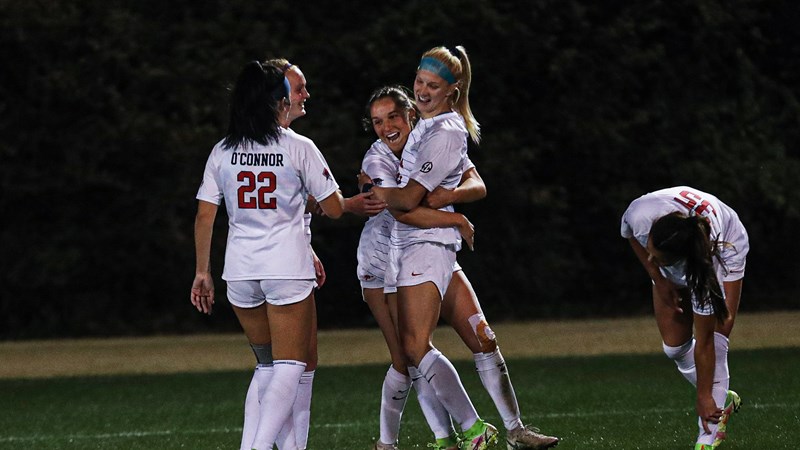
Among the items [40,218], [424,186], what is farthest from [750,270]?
[424,186]

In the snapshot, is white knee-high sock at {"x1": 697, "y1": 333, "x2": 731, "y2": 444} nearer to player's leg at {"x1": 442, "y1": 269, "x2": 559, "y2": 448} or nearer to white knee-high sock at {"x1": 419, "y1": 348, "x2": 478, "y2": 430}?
player's leg at {"x1": 442, "y1": 269, "x2": 559, "y2": 448}

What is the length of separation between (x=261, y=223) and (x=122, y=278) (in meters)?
10.3

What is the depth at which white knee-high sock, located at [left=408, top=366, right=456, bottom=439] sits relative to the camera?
6.41 meters

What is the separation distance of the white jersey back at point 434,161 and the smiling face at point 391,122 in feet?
0.77

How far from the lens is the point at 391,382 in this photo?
654 centimetres

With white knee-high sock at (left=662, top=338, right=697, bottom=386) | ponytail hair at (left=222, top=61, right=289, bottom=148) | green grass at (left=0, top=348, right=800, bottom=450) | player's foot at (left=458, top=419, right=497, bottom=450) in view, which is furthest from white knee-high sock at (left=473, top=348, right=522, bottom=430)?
ponytail hair at (left=222, top=61, right=289, bottom=148)

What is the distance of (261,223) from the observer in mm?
5547

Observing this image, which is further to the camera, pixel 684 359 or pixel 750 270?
pixel 750 270

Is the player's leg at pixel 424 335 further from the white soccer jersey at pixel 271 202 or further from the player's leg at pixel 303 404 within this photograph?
the white soccer jersey at pixel 271 202

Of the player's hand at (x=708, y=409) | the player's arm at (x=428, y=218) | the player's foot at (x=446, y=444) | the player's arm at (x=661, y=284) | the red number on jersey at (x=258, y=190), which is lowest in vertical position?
the player's foot at (x=446, y=444)

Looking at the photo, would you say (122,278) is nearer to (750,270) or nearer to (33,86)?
(33,86)

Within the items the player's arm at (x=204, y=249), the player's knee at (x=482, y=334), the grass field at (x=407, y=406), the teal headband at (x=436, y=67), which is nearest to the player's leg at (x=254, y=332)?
the player's arm at (x=204, y=249)

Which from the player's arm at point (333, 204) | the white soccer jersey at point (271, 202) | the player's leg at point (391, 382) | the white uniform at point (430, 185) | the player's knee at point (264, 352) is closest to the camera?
the white soccer jersey at point (271, 202)

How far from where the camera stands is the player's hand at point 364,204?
5961mm
